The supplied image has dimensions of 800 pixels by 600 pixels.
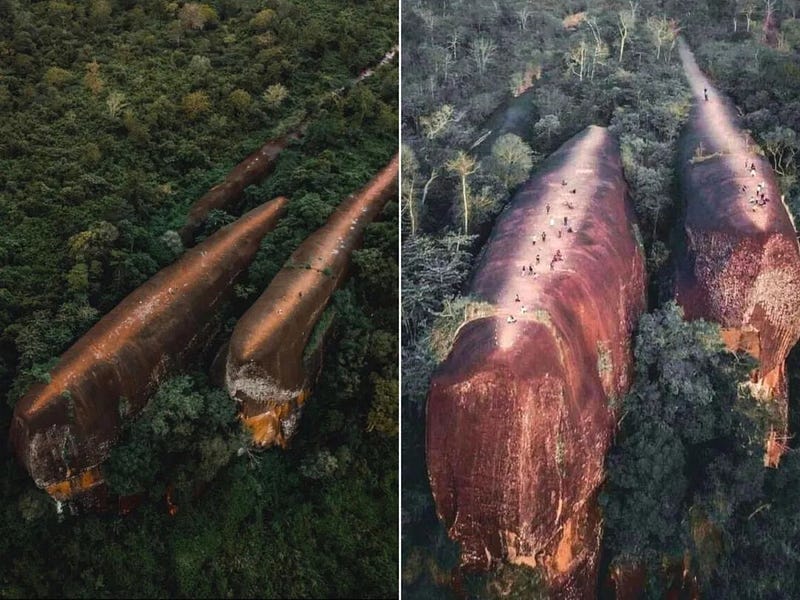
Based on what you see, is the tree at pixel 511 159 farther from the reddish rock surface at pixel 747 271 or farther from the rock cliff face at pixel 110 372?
the rock cliff face at pixel 110 372

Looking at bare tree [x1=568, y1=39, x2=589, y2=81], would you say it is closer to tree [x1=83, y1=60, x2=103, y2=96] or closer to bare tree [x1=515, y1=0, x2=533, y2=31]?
bare tree [x1=515, y1=0, x2=533, y2=31]

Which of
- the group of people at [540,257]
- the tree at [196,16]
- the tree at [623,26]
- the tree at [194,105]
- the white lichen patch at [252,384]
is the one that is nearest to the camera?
the group of people at [540,257]

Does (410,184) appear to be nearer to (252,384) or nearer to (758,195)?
(252,384)

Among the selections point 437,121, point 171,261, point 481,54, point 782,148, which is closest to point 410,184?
point 437,121

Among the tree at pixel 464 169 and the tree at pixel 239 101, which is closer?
the tree at pixel 464 169

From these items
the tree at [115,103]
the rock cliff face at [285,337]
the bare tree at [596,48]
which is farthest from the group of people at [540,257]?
the tree at [115,103]

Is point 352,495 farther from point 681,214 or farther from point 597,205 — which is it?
point 681,214

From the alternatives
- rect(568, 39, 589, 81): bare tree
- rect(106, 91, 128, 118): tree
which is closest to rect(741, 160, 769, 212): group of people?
rect(568, 39, 589, 81): bare tree
